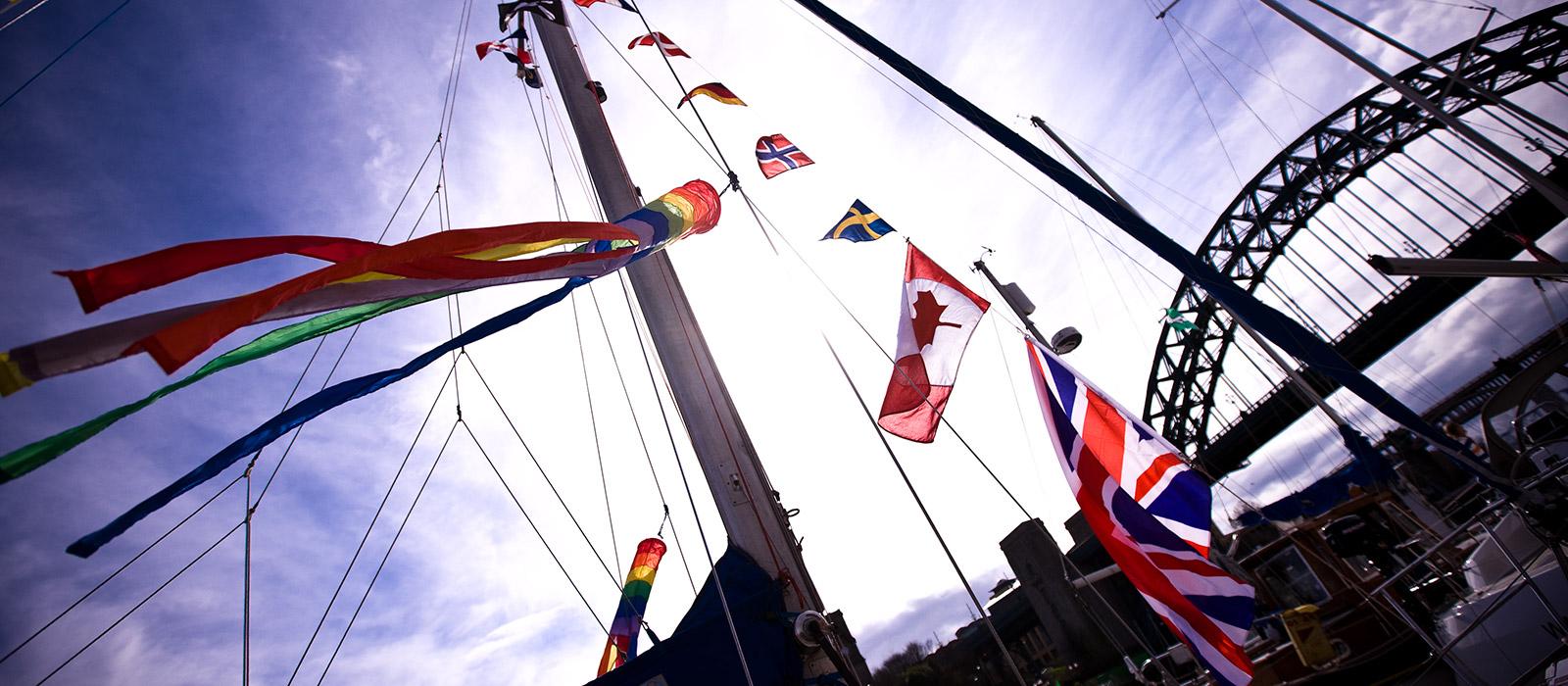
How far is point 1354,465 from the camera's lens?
16969 millimetres

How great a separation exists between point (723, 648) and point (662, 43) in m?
8.50

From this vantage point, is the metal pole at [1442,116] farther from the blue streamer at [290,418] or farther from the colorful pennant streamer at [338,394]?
the blue streamer at [290,418]

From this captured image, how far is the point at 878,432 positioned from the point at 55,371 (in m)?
4.36

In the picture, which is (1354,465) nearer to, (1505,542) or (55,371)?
(1505,542)

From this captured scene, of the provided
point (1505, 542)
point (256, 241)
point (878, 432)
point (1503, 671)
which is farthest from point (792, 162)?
point (1505, 542)

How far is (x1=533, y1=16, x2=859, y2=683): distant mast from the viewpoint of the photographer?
426 centimetres

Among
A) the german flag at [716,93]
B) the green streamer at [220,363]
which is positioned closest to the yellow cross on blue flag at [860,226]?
the german flag at [716,93]

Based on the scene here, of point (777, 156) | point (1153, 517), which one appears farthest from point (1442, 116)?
point (777, 156)

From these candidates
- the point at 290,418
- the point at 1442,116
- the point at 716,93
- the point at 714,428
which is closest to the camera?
the point at 290,418

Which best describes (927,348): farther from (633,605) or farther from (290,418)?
(290,418)

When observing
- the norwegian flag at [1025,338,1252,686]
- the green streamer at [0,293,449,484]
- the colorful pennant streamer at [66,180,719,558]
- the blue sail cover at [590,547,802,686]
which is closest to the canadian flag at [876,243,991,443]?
the norwegian flag at [1025,338,1252,686]

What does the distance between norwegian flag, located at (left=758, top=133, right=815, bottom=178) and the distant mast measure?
2259mm

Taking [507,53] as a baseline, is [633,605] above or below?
below

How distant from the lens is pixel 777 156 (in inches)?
324
